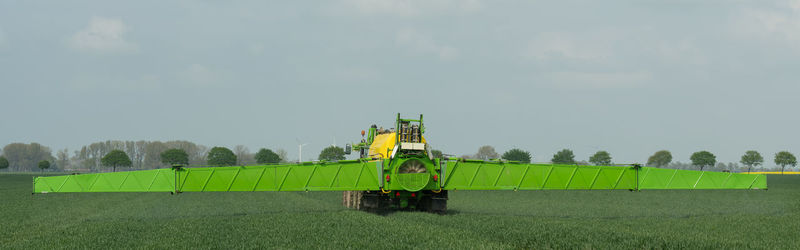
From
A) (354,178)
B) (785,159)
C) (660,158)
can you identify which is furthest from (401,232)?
(660,158)

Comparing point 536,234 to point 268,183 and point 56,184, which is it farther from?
point 56,184

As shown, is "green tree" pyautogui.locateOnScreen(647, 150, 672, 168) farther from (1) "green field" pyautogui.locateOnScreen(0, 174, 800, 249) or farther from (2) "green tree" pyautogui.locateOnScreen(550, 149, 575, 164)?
(1) "green field" pyautogui.locateOnScreen(0, 174, 800, 249)

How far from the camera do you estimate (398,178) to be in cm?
2028

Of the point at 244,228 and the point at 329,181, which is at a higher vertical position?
the point at 329,181

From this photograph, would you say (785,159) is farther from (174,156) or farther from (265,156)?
(174,156)

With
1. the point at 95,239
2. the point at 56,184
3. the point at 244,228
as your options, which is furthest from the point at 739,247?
the point at 56,184

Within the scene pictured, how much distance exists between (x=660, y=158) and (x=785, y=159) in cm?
2920

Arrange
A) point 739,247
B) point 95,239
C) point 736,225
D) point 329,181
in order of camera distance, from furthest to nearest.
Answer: point 329,181
point 736,225
point 95,239
point 739,247

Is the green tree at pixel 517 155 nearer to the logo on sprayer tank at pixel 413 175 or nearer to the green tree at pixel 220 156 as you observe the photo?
the green tree at pixel 220 156

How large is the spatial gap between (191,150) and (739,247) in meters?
196

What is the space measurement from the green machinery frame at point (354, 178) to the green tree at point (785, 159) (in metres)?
134

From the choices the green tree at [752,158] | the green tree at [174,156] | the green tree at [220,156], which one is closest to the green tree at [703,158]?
the green tree at [752,158]

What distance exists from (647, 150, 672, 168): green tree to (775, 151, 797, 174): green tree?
82.1 feet

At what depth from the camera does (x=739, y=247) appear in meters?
13.8
